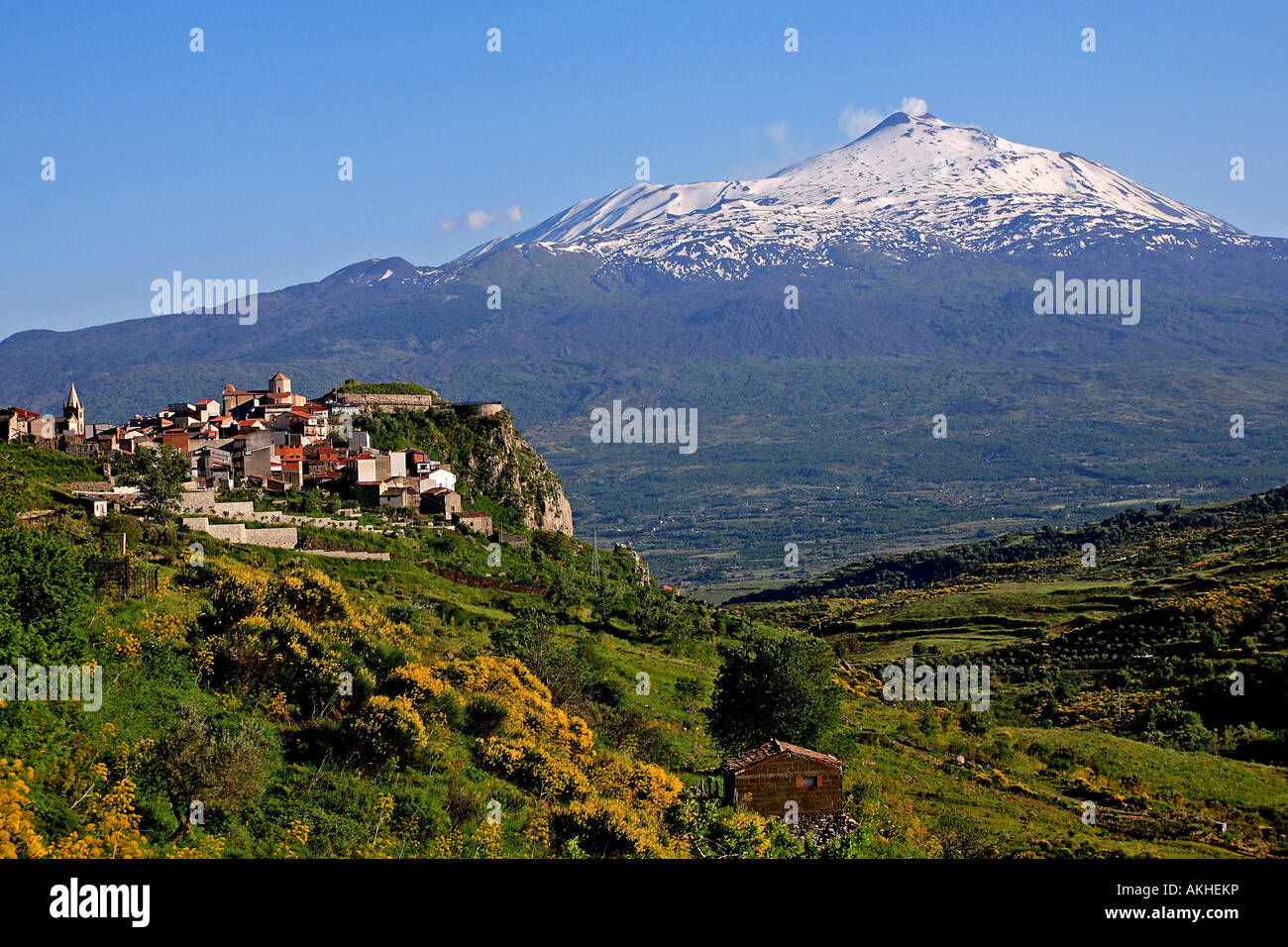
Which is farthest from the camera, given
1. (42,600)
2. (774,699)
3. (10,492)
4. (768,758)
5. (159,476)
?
Answer: (159,476)

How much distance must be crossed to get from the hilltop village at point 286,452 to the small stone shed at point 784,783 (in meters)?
23.4

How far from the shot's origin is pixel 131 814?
1273 cm

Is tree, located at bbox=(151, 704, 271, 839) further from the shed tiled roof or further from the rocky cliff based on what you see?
the rocky cliff

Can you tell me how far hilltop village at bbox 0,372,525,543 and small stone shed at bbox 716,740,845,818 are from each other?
76.9ft

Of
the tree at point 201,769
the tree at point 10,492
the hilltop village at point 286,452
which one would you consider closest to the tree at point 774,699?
the tree at point 201,769

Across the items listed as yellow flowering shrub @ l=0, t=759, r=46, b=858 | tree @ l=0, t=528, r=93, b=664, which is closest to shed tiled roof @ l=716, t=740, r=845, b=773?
tree @ l=0, t=528, r=93, b=664

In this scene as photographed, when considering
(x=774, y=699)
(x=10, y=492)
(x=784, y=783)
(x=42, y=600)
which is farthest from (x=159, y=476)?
(x=784, y=783)

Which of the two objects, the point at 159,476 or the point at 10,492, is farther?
the point at 159,476

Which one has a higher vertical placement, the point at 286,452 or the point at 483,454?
the point at 286,452

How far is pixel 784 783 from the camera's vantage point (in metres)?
20.6

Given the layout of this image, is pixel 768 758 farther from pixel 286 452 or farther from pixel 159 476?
pixel 286 452

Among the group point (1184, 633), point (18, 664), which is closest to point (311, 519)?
point (18, 664)

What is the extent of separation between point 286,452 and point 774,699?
2910 centimetres
